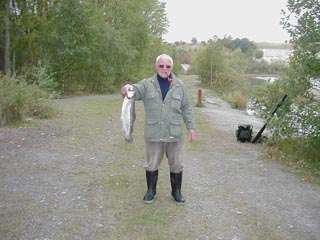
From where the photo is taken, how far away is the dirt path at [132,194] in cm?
559

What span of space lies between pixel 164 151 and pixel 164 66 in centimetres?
119

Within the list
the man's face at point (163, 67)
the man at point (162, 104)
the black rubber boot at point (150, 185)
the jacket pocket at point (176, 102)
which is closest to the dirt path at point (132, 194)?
the black rubber boot at point (150, 185)

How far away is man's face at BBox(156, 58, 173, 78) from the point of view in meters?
5.92

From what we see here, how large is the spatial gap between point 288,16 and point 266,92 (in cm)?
241

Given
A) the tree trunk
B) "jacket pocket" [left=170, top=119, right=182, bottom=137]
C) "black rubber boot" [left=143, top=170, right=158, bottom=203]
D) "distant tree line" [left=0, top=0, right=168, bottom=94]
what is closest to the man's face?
"jacket pocket" [left=170, top=119, right=182, bottom=137]

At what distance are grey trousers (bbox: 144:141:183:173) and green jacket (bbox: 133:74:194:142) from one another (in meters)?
0.12

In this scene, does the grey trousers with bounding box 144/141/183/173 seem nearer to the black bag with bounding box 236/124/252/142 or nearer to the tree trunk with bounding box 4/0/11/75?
the black bag with bounding box 236/124/252/142

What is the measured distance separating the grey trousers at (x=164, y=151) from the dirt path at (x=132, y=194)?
0.56m

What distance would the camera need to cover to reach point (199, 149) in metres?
10.8

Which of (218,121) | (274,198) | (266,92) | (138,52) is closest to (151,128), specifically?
(274,198)

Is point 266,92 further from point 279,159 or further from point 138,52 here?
point 138,52

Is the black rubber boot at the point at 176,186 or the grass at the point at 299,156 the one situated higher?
the black rubber boot at the point at 176,186

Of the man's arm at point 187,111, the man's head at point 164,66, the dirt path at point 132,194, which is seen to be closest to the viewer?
the dirt path at point 132,194

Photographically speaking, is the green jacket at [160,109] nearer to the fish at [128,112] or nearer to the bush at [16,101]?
the fish at [128,112]
